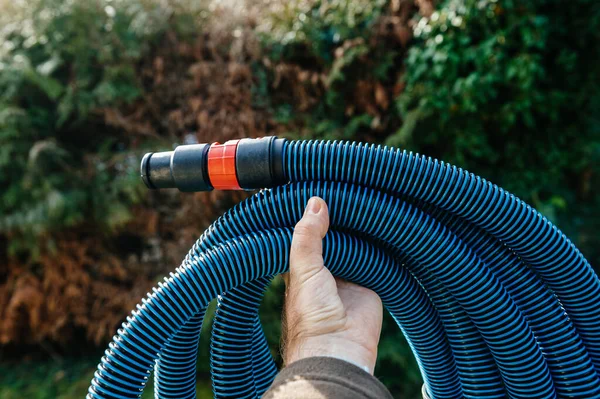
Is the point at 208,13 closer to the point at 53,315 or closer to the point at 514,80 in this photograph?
the point at 514,80

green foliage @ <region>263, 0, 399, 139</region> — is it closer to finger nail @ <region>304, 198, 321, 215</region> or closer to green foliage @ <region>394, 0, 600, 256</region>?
green foliage @ <region>394, 0, 600, 256</region>

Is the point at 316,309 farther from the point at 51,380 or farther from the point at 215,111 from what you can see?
the point at 51,380

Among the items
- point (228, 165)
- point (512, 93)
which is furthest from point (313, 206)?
point (512, 93)

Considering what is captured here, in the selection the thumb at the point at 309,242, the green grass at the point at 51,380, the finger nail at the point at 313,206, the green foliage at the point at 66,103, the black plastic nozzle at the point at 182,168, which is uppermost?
the black plastic nozzle at the point at 182,168

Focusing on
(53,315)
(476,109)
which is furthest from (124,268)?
(476,109)

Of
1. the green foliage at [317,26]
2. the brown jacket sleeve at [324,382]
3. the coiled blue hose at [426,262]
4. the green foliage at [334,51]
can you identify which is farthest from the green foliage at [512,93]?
the brown jacket sleeve at [324,382]

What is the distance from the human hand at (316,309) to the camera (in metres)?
1.09

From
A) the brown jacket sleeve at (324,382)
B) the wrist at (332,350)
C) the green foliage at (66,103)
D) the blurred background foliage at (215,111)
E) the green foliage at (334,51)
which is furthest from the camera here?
the green foliage at (66,103)

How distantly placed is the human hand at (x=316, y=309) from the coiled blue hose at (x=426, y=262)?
55 millimetres

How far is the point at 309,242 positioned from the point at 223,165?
0.92ft

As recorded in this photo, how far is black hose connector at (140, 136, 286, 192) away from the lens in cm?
111

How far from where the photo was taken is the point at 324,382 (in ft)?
3.03

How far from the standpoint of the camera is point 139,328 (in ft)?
3.50

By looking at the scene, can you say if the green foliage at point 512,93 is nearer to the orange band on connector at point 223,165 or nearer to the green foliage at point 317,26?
the green foliage at point 317,26
